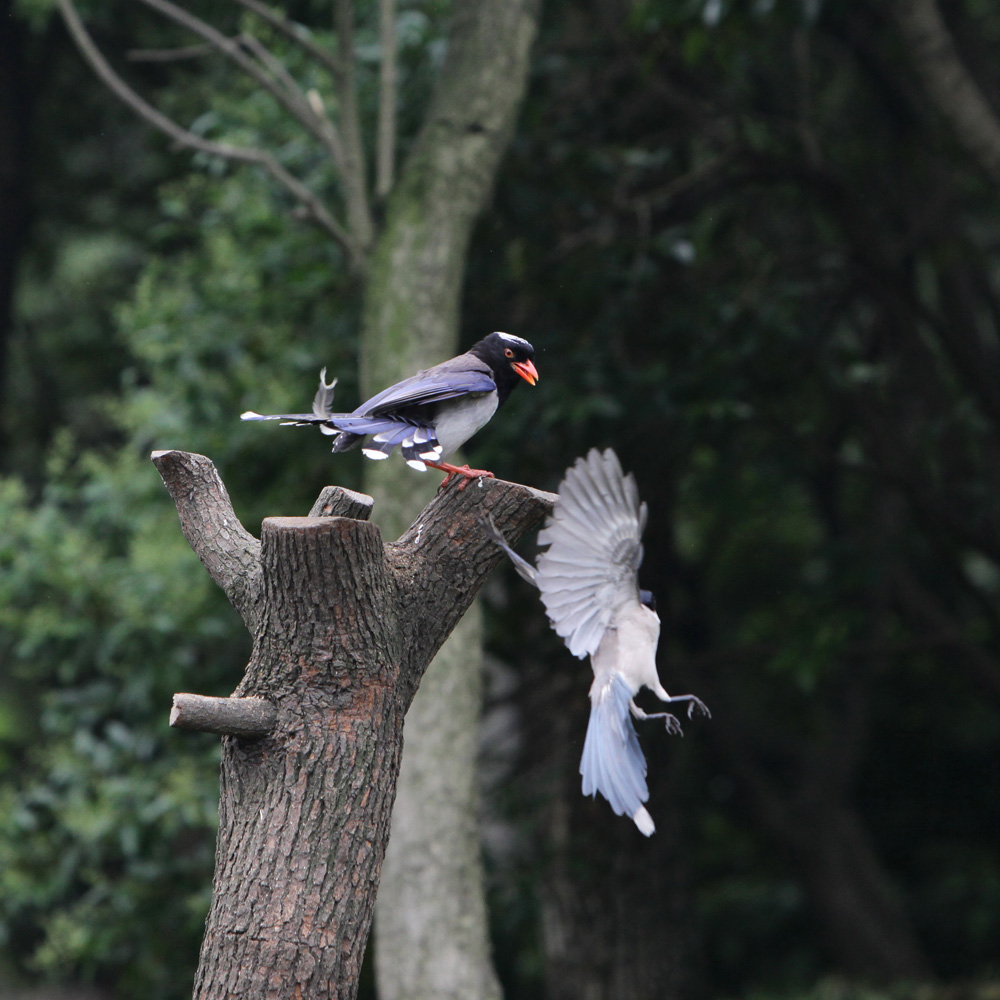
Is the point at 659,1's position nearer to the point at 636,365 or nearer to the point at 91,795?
the point at 636,365

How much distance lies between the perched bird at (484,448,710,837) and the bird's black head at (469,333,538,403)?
2.20 feet

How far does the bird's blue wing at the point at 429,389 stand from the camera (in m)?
2.44

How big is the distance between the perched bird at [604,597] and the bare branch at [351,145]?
2.69 metres

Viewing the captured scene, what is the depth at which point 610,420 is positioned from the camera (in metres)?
5.02

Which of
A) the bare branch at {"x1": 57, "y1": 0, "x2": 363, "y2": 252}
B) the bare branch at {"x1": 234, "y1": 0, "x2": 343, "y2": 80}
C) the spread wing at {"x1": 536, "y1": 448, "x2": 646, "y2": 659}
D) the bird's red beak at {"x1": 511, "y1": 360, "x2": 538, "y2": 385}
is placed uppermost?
the bare branch at {"x1": 234, "y1": 0, "x2": 343, "y2": 80}

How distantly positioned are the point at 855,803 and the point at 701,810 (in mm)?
1321

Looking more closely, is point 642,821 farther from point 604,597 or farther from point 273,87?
point 273,87

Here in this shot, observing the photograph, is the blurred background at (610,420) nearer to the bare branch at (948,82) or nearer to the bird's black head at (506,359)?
the bare branch at (948,82)

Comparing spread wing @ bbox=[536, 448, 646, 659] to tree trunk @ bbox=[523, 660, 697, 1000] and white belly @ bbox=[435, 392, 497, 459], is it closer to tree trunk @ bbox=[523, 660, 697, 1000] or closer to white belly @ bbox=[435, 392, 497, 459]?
white belly @ bbox=[435, 392, 497, 459]

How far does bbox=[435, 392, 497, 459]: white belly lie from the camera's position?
8.45 ft

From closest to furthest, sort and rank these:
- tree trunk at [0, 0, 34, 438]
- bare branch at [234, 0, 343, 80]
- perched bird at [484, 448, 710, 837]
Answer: perched bird at [484, 448, 710, 837] < bare branch at [234, 0, 343, 80] < tree trunk at [0, 0, 34, 438]

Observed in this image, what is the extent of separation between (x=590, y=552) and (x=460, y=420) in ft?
1.81

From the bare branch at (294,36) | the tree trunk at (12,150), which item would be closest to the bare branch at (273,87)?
the bare branch at (294,36)

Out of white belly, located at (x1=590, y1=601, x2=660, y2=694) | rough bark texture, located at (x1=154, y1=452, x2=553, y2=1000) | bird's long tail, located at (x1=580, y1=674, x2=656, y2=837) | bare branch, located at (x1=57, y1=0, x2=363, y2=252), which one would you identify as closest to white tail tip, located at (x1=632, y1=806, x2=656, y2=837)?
bird's long tail, located at (x1=580, y1=674, x2=656, y2=837)
